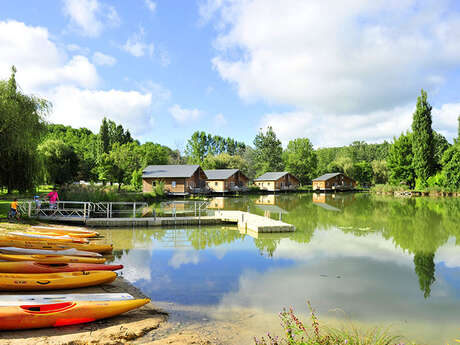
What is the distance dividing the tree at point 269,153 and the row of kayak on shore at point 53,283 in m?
61.6

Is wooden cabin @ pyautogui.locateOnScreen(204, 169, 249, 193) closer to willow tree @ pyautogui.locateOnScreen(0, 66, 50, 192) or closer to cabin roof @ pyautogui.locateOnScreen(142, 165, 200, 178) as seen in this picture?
cabin roof @ pyautogui.locateOnScreen(142, 165, 200, 178)

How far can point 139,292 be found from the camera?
7.80 metres

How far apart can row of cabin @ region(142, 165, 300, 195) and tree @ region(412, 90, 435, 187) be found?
883 inches

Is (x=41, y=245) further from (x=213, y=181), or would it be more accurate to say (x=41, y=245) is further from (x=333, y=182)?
(x=333, y=182)

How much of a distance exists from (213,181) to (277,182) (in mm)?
14136

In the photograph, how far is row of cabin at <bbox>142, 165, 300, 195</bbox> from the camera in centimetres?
4391

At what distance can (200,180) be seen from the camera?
162ft

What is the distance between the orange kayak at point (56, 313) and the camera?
496 cm

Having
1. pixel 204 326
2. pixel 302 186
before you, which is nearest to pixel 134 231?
pixel 204 326

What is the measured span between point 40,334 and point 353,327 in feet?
18.4

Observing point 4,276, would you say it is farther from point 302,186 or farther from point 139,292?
point 302,186

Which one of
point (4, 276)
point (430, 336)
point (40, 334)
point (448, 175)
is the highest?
point (448, 175)

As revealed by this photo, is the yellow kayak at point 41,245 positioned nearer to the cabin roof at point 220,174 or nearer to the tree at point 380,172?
the cabin roof at point 220,174

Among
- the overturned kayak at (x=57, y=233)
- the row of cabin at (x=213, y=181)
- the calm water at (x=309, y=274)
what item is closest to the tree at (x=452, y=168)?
the row of cabin at (x=213, y=181)
